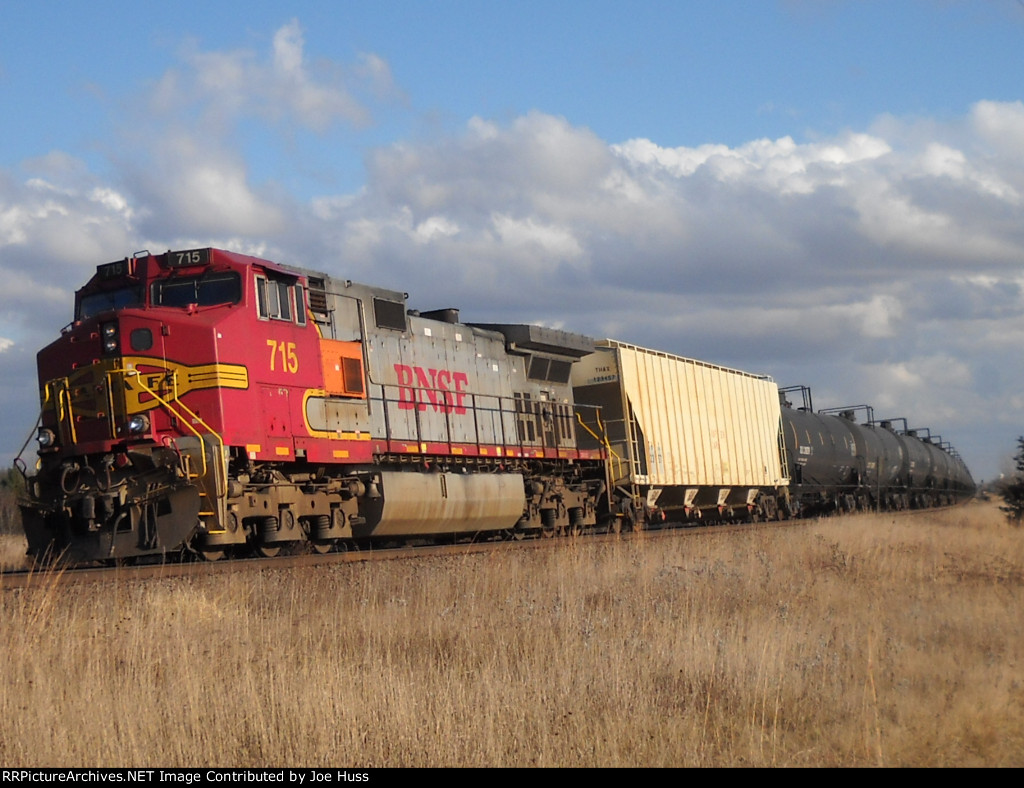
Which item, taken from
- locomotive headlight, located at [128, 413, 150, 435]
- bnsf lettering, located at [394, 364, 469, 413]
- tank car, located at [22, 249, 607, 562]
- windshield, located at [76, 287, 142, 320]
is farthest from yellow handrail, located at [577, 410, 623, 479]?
locomotive headlight, located at [128, 413, 150, 435]

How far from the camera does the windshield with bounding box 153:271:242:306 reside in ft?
45.2

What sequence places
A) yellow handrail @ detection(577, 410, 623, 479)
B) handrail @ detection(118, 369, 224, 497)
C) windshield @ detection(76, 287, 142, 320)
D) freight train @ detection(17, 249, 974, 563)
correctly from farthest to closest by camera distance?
yellow handrail @ detection(577, 410, 623, 479)
windshield @ detection(76, 287, 142, 320)
freight train @ detection(17, 249, 974, 563)
handrail @ detection(118, 369, 224, 497)

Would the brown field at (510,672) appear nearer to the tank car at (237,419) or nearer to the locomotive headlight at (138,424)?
the tank car at (237,419)

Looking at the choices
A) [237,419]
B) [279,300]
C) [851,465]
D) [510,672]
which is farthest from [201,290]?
[851,465]

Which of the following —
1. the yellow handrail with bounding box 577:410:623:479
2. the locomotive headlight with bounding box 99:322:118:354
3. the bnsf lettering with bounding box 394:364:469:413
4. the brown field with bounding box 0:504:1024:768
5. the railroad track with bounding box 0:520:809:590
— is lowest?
the brown field with bounding box 0:504:1024:768

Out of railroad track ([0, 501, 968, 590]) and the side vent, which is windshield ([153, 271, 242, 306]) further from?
railroad track ([0, 501, 968, 590])

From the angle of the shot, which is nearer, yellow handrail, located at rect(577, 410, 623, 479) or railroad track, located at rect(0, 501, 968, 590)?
railroad track, located at rect(0, 501, 968, 590)

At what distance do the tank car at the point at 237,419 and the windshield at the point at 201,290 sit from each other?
0.06 ft

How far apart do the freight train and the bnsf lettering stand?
38mm

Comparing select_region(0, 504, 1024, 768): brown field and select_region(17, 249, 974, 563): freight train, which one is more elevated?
select_region(17, 249, 974, 563): freight train

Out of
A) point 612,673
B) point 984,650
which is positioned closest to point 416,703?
point 612,673

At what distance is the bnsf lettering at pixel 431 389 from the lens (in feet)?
55.0

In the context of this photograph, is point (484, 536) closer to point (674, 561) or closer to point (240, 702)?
point (674, 561)

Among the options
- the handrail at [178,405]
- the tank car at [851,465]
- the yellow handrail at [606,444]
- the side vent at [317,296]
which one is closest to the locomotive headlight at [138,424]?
the handrail at [178,405]
